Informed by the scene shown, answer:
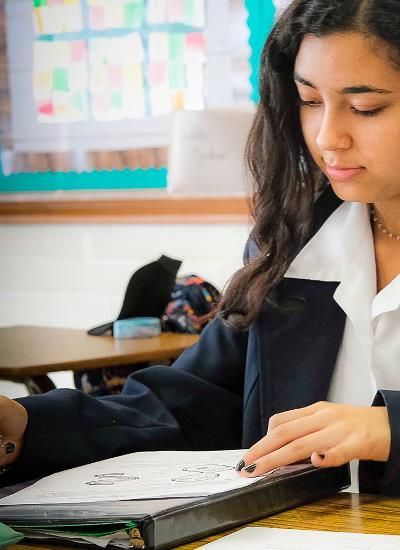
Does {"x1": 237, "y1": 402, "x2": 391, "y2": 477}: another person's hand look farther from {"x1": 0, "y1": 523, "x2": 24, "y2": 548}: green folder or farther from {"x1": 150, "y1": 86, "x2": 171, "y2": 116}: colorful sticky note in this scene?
{"x1": 150, "y1": 86, "x2": 171, "y2": 116}: colorful sticky note

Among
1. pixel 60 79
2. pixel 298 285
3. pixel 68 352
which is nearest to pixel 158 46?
pixel 60 79

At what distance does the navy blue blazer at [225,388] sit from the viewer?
1.35 m

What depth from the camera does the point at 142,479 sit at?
3.56 feet

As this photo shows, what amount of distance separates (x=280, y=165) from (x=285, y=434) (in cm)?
60

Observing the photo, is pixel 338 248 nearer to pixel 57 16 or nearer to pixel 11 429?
pixel 11 429

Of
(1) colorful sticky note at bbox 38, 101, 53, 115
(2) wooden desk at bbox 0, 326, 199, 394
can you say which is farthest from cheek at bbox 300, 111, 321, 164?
(1) colorful sticky note at bbox 38, 101, 53, 115

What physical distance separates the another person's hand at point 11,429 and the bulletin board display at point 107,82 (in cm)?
319

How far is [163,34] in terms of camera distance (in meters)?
4.65

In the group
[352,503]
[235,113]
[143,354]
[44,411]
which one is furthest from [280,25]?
[235,113]

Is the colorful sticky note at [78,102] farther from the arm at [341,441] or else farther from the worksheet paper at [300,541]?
the worksheet paper at [300,541]

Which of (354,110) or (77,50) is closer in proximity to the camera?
(354,110)

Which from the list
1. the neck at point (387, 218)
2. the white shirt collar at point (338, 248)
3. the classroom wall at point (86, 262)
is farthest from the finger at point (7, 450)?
the classroom wall at point (86, 262)

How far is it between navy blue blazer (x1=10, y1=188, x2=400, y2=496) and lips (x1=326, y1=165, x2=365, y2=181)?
0.19m

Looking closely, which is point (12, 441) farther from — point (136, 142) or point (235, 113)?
point (136, 142)
